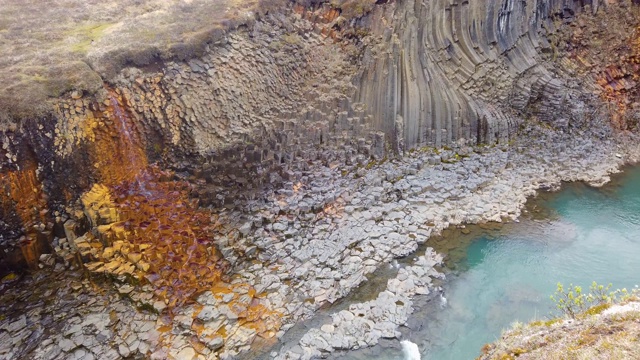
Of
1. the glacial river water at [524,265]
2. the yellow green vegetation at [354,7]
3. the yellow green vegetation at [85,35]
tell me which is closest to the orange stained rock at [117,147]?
the yellow green vegetation at [85,35]

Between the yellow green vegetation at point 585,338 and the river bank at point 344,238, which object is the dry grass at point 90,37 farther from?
the yellow green vegetation at point 585,338

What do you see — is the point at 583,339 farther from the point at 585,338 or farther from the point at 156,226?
the point at 156,226

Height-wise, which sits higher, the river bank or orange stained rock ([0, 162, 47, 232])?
orange stained rock ([0, 162, 47, 232])

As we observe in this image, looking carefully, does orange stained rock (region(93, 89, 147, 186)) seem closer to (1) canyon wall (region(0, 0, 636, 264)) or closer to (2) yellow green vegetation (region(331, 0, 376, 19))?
(1) canyon wall (region(0, 0, 636, 264))

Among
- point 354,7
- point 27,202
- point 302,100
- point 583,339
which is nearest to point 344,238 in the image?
point 302,100

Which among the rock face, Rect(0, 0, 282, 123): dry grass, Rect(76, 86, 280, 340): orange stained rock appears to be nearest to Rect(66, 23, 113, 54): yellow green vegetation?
Rect(0, 0, 282, 123): dry grass

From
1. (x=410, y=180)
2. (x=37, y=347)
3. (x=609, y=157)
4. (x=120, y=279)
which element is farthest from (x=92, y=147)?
(x=609, y=157)
